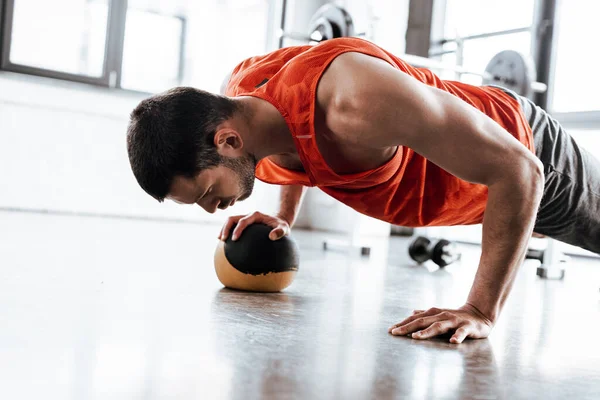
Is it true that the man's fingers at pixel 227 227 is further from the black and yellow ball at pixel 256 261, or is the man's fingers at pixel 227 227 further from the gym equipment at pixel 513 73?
the gym equipment at pixel 513 73

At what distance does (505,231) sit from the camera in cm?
131

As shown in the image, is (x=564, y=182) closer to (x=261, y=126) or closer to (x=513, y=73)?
(x=261, y=126)

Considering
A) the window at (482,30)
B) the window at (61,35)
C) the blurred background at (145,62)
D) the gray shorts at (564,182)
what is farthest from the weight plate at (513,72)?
the window at (61,35)

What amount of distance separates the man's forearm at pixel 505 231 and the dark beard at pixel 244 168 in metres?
0.48

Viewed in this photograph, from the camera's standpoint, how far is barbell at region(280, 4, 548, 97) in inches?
136

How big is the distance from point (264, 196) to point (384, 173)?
411cm

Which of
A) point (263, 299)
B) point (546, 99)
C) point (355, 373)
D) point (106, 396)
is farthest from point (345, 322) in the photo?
point (546, 99)

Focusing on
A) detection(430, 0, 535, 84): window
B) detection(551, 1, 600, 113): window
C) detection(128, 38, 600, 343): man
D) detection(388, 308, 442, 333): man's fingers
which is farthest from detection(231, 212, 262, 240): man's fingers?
detection(551, 1, 600, 113): window

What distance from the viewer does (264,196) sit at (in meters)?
5.53

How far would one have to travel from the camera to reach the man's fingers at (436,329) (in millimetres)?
1348

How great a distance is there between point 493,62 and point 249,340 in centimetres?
291

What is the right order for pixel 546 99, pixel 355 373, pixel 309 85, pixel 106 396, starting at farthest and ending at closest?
pixel 546 99 → pixel 309 85 → pixel 355 373 → pixel 106 396

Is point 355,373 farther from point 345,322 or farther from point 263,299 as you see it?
point 263,299

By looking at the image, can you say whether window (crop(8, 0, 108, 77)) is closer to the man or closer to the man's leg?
the man
